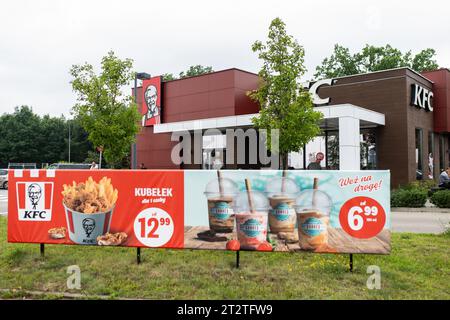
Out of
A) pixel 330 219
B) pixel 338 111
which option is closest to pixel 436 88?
pixel 338 111

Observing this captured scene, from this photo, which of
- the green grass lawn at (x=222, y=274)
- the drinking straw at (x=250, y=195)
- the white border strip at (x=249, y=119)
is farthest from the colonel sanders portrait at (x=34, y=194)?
the white border strip at (x=249, y=119)

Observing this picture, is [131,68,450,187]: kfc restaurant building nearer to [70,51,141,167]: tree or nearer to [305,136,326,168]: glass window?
[305,136,326,168]: glass window

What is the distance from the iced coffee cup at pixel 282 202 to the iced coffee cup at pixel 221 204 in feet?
1.84

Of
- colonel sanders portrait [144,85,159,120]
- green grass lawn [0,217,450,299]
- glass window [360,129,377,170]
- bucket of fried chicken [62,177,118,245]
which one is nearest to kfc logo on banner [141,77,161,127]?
colonel sanders portrait [144,85,159,120]

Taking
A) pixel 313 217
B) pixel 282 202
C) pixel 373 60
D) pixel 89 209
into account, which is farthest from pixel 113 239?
pixel 373 60

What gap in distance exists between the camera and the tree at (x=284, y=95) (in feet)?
52.5

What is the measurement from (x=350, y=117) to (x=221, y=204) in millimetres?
15589

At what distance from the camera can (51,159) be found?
2938 inches

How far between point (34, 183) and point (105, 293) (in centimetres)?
248

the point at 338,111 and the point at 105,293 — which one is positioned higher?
the point at 338,111

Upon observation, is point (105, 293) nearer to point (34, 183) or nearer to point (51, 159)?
point (34, 183)

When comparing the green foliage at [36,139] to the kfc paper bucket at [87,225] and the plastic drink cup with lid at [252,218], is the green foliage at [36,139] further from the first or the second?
the plastic drink cup with lid at [252,218]

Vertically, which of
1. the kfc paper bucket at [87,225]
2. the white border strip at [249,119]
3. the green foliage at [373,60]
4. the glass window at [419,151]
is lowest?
the kfc paper bucket at [87,225]

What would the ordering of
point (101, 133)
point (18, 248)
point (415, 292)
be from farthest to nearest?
point (101, 133), point (18, 248), point (415, 292)
